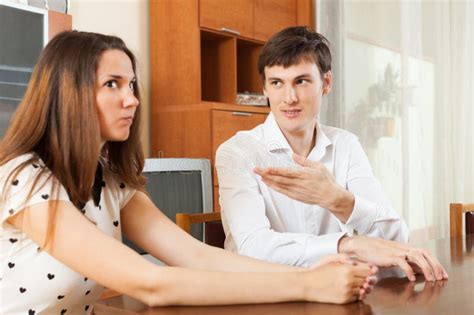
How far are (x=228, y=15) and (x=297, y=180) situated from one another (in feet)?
7.67

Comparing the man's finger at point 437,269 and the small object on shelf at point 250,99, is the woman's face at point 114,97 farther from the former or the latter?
the small object on shelf at point 250,99

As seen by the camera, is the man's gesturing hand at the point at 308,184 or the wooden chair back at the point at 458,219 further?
the wooden chair back at the point at 458,219

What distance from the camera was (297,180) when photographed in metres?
1.53

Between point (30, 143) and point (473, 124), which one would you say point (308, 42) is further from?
point (473, 124)

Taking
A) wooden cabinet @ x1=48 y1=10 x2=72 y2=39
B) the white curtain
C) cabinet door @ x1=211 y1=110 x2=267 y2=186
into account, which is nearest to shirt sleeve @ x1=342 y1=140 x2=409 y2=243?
cabinet door @ x1=211 y1=110 x2=267 y2=186

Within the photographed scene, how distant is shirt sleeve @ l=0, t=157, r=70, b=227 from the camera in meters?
1.15

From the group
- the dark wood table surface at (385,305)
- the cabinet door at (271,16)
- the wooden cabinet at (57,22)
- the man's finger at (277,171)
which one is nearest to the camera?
the dark wood table surface at (385,305)

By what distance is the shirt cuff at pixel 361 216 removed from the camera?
5.50ft

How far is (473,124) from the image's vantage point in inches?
144

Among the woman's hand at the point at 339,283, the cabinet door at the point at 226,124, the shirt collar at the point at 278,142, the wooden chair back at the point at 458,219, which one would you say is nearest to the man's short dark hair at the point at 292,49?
the shirt collar at the point at 278,142

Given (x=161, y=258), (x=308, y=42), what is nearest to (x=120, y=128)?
(x=161, y=258)

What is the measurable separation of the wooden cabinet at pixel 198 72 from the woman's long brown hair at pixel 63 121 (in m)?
2.13

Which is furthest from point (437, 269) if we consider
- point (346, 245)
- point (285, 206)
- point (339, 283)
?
point (285, 206)

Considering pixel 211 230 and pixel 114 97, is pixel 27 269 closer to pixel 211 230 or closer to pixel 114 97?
pixel 114 97
